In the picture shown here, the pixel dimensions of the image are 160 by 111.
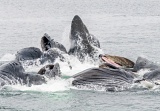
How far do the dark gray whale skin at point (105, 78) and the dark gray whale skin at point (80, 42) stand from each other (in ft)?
16.1

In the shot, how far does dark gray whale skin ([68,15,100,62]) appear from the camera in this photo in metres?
29.1

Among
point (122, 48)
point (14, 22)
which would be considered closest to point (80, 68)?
point (122, 48)

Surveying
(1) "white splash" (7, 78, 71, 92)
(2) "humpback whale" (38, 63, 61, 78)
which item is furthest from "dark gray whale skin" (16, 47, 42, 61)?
(1) "white splash" (7, 78, 71, 92)

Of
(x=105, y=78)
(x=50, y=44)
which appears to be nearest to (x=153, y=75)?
(x=105, y=78)

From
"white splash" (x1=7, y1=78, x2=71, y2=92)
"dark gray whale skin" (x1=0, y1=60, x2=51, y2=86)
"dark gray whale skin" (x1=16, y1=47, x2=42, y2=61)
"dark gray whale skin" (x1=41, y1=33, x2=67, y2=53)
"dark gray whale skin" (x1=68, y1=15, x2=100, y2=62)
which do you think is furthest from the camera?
"dark gray whale skin" (x1=41, y1=33, x2=67, y2=53)

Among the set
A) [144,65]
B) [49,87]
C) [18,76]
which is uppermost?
[144,65]

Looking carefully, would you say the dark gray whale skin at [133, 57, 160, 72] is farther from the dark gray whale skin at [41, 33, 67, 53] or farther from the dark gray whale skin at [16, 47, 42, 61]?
the dark gray whale skin at [16, 47, 42, 61]

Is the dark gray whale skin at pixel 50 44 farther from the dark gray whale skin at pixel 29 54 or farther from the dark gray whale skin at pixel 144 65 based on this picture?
the dark gray whale skin at pixel 144 65

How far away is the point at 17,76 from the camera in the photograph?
2389 cm

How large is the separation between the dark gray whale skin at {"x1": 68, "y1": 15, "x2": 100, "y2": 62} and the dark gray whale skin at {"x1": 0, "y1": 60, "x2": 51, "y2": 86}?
555cm

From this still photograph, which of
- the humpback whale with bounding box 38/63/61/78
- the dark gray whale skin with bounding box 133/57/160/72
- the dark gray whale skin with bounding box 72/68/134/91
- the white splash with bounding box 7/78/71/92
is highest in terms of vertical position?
the dark gray whale skin with bounding box 133/57/160/72

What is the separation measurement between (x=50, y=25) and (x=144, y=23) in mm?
10364

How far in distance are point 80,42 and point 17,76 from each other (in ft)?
20.2

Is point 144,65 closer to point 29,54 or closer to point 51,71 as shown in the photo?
point 51,71
